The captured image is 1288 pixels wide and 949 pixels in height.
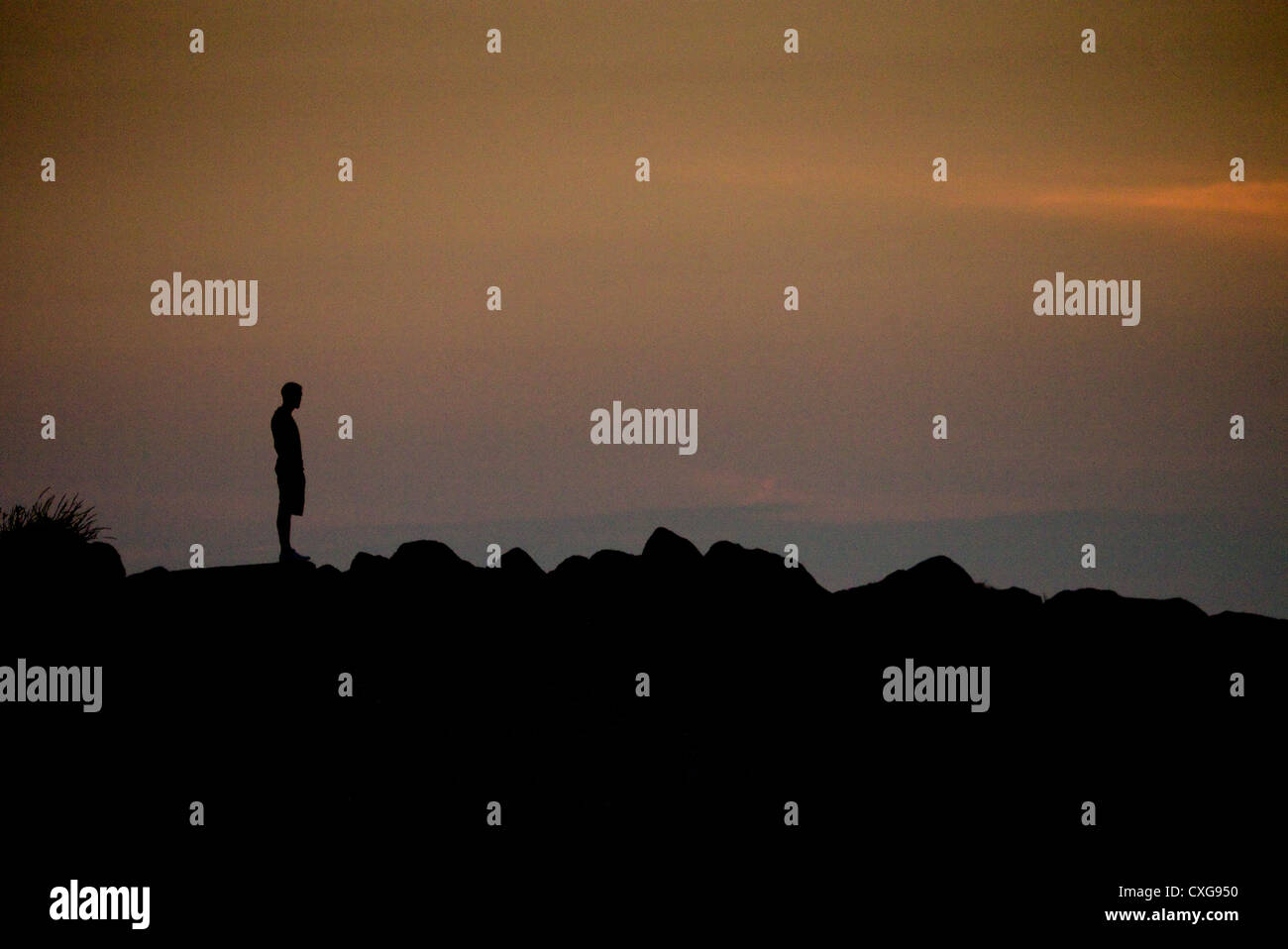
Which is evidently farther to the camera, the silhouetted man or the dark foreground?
the silhouetted man

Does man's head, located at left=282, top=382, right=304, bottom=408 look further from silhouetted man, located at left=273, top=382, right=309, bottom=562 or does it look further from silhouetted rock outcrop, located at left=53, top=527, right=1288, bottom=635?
silhouetted rock outcrop, located at left=53, top=527, right=1288, bottom=635

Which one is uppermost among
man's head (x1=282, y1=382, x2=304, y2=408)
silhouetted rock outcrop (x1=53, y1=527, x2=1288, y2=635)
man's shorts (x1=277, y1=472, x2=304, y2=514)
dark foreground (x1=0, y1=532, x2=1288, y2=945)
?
man's head (x1=282, y1=382, x2=304, y2=408)

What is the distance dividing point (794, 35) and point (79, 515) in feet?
50.2

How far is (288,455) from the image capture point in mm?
25016

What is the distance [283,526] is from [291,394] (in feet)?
6.75

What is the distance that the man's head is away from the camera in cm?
2492

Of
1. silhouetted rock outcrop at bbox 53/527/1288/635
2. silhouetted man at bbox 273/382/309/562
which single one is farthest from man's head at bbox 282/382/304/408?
silhouetted rock outcrop at bbox 53/527/1288/635

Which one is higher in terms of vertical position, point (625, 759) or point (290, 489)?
point (290, 489)

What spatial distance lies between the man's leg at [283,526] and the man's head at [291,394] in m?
1.53

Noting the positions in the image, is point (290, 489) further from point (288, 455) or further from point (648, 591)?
point (648, 591)

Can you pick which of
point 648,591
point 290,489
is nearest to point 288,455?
point 290,489

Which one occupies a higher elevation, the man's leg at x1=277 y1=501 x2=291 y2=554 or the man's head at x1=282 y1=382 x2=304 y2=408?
the man's head at x1=282 y1=382 x2=304 y2=408
